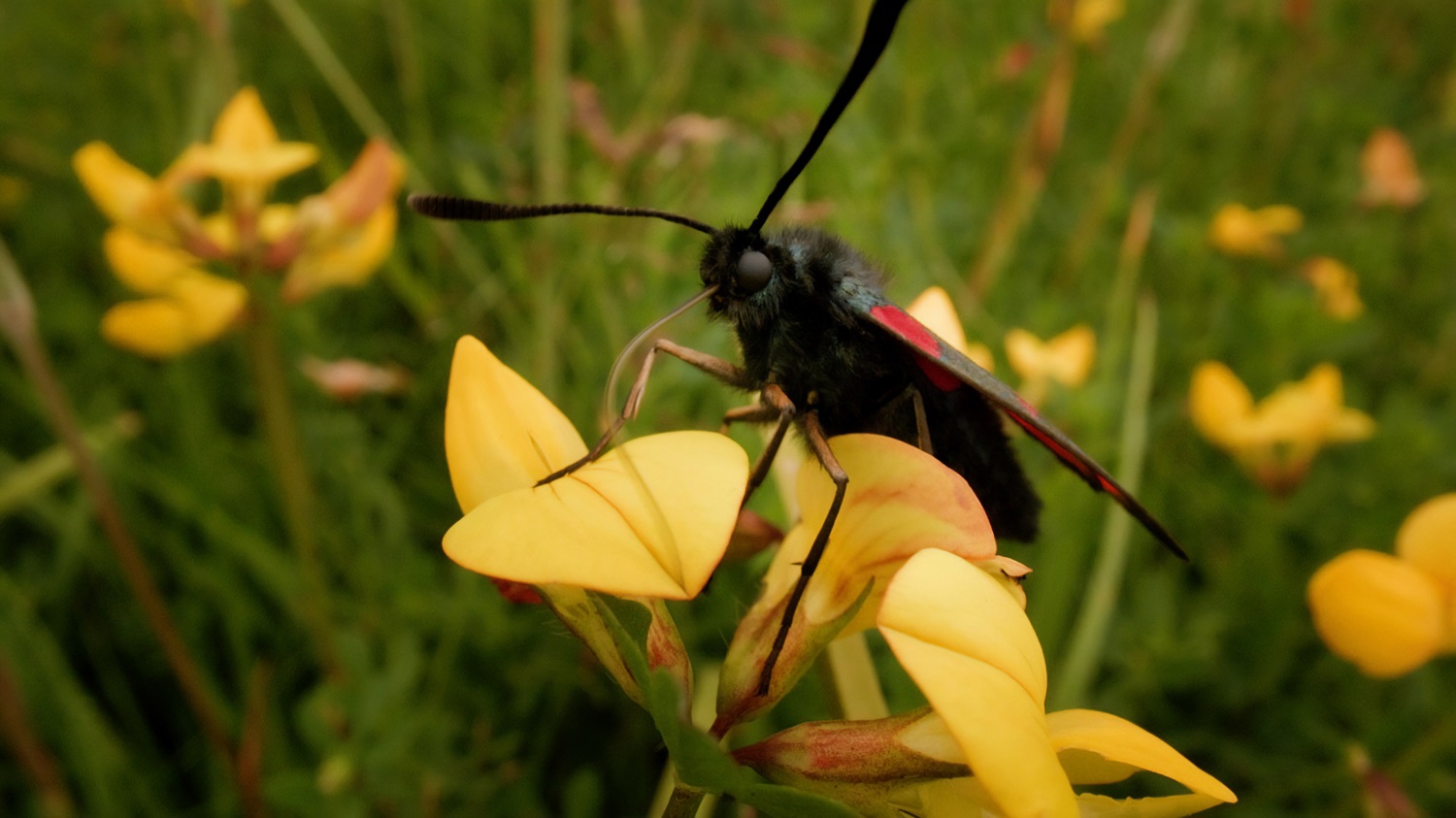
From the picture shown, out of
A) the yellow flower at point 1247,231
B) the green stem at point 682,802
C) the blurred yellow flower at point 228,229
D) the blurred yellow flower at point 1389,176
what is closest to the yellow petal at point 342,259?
the blurred yellow flower at point 228,229

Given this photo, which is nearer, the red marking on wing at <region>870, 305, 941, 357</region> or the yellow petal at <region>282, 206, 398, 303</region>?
the red marking on wing at <region>870, 305, 941, 357</region>

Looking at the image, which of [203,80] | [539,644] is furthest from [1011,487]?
[203,80]

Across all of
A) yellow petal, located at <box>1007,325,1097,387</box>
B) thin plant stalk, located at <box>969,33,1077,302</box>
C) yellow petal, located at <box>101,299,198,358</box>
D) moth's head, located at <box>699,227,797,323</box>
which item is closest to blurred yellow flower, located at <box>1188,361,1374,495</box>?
yellow petal, located at <box>1007,325,1097,387</box>

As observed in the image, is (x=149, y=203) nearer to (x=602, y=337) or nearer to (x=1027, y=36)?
(x=602, y=337)

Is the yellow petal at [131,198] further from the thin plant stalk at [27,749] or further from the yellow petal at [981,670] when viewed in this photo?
the yellow petal at [981,670]

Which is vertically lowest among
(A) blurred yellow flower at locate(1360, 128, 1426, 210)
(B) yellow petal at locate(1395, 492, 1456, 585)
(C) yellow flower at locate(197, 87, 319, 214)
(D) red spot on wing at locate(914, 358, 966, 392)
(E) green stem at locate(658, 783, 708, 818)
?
(E) green stem at locate(658, 783, 708, 818)

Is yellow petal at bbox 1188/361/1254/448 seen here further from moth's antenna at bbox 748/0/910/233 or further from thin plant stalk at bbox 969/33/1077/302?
moth's antenna at bbox 748/0/910/233
